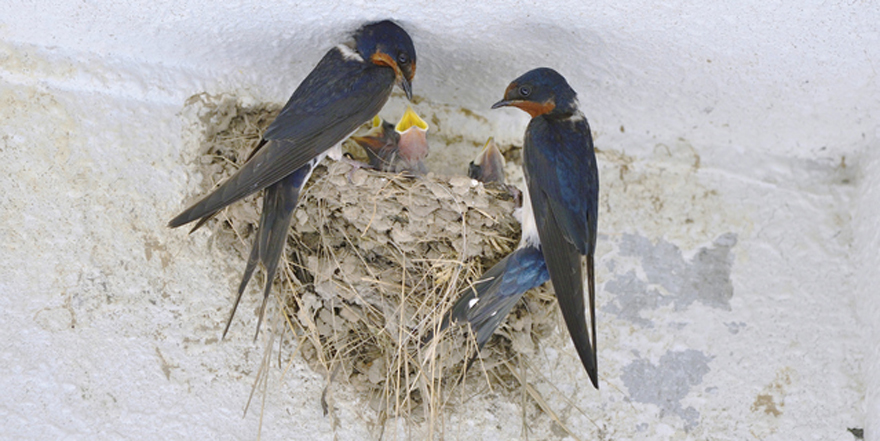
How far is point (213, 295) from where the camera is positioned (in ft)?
6.49

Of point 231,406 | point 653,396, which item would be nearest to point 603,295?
point 653,396

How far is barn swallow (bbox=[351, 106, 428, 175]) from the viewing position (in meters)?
Result: 2.22

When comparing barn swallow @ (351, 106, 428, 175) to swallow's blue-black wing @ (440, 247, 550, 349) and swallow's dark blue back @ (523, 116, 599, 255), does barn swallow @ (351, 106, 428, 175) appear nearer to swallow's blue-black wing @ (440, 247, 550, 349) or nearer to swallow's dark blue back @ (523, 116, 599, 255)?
swallow's dark blue back @ (523, 116, 599, 255)

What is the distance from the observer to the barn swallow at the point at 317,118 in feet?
5.92

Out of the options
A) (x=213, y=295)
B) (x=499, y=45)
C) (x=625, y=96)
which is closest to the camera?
(x=213, y=295)

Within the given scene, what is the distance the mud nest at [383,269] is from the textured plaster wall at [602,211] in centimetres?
9

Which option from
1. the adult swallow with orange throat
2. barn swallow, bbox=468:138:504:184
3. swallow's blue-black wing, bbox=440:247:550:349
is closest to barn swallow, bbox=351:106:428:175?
barn swallow, bbox=468:138:504:184

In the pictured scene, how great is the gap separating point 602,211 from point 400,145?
57 centimetres

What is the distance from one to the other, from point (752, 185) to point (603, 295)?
53 cm

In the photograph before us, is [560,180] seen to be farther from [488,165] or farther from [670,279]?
[670,279]

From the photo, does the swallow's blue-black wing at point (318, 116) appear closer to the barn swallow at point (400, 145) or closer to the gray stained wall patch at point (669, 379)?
the barn swallow at point (400, 145)

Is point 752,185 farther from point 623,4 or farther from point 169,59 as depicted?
point 169,59

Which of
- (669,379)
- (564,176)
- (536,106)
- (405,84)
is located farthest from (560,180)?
(669,379)

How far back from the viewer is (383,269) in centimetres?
200
